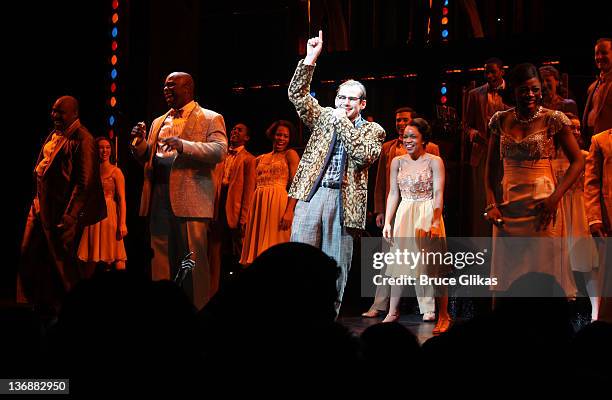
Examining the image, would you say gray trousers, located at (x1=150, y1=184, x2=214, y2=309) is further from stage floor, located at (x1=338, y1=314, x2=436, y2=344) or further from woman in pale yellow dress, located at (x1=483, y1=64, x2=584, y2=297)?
woman in pale yellow dress, located at (x1=483, y1=64, x2=584, y2=297)

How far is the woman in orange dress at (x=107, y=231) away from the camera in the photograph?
974 centimetres

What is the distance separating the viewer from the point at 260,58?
1078 centimetres

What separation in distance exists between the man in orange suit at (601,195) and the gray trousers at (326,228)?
5.07ft

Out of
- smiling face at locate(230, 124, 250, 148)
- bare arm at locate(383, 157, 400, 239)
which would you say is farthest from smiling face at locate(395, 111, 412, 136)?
smiling face at locate(230, 124, 250, 148)

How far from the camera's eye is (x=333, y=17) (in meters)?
10.3

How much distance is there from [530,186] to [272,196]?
3.98 m

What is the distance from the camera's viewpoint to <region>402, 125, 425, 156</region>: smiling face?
24.0ft

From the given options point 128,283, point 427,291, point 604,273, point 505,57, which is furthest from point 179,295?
point 505,57

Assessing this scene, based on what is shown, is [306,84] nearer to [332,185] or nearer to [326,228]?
[332,185]

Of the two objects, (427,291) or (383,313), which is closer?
(427,291)

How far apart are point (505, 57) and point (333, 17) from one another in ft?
7.64

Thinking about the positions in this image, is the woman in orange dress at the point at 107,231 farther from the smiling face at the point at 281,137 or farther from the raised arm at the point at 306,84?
the raised arm at the point at 306,84

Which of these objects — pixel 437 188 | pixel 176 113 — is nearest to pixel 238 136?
pixel 437 188

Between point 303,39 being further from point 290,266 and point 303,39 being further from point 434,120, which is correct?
point 290,266
